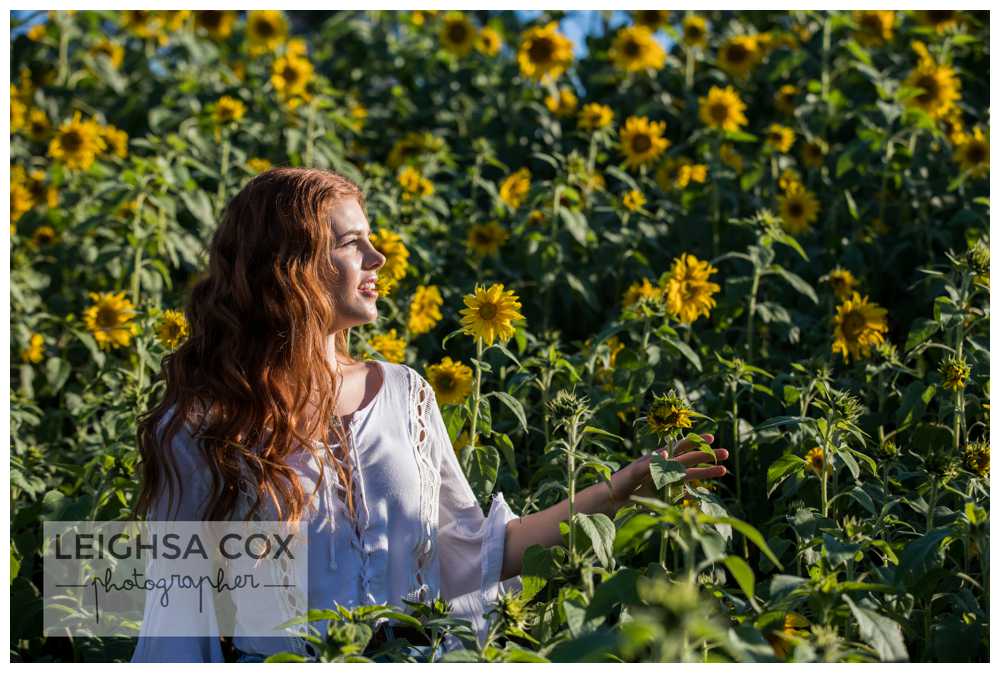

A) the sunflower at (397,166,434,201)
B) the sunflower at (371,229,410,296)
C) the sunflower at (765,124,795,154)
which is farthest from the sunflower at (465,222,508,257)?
the sunflower at (765,124,795,154)

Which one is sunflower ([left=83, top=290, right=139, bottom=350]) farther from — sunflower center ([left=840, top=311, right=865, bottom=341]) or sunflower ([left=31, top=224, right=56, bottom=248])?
sunflower center ([left=840, top=311, right=865, bottom=341])

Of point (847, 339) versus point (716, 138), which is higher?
point (716, 138)

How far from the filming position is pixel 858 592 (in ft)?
5.18

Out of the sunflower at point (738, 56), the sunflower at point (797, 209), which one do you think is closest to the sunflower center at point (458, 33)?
the sunflower at point (738, 56)

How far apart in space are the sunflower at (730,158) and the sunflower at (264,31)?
6.97ft

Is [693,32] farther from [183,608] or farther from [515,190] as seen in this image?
[183,608]

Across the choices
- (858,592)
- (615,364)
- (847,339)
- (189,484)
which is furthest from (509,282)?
(858,592)

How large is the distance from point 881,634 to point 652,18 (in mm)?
3376

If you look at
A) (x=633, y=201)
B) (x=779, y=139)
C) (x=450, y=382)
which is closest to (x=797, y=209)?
(x=779, y=139)

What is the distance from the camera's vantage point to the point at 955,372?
222 cm

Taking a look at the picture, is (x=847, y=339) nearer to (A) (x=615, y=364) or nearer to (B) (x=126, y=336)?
(A) (x=615, y=364)

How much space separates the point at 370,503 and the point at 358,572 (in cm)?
12

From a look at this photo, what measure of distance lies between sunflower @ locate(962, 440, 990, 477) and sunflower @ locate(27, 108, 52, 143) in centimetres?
383

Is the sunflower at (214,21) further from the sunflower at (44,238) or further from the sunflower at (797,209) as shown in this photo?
the sunflower at (797,209)
